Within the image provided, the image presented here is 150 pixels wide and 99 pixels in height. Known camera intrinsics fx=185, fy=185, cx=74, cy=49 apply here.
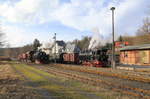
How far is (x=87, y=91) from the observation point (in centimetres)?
1056

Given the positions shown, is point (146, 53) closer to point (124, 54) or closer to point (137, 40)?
point (124, 54)

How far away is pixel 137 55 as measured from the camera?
33.7 meters

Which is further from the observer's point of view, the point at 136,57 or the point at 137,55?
the point at 136,57

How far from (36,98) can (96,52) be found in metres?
24.7

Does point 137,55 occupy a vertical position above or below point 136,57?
above

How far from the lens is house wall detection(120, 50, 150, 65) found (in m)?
31.3

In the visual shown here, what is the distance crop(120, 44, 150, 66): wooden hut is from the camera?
Result: 31100mm

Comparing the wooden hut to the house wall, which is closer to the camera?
the wooden hut

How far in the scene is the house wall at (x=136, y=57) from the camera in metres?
31.3

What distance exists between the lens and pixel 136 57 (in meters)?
34.0

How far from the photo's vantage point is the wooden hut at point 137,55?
31100mm

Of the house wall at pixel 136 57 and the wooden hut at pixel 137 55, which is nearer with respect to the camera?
the wooden hut at pixel 137 55

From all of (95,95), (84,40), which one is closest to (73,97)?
(95,95)

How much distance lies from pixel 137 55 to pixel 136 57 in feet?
1.63
